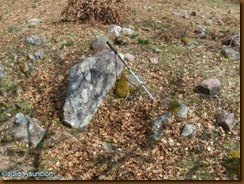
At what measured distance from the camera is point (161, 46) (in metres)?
12.0

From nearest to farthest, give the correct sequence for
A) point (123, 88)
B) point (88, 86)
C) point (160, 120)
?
point (160, 120) < point (88, 86) < point (123, 88)

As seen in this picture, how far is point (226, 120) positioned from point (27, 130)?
18.4 ft

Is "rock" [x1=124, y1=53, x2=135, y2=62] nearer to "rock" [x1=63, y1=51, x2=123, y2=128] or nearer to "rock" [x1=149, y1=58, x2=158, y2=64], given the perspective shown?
"rock" [x1=149, y1=58, x2=158, y2=64]

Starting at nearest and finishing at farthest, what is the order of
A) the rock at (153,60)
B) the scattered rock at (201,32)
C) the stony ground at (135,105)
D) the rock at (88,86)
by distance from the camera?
1. the stony ground at (135,105)
2. the rock at (88,86)
3. the rock at (153,60)
4. the scattered rock at (201,32)

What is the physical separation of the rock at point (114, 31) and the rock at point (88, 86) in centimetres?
285

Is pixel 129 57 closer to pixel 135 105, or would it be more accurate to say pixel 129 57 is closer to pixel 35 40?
pixel 135 105

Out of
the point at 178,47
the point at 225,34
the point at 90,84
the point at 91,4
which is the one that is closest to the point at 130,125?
the point at 90,84

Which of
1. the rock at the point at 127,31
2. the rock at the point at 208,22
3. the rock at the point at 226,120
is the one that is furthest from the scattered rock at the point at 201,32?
the rock at the point at 226,120

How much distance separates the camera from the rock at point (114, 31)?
42.6 feet

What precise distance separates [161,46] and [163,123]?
415 cm

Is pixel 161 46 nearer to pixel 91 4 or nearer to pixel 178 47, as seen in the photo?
pixel 178 47

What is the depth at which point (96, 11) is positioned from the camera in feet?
46.7

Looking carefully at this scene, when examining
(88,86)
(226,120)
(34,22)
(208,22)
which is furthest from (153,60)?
(34,22)

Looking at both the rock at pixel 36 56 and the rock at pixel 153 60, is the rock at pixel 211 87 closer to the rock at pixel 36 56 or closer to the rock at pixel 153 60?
the rock at pixel 153 60
